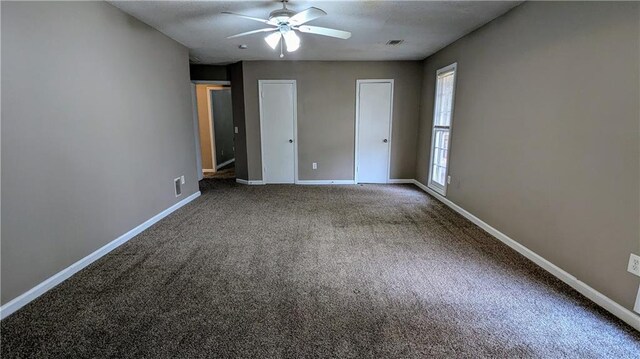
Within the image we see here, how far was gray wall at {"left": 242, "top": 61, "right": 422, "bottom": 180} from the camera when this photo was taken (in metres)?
5.46

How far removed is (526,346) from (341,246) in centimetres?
162

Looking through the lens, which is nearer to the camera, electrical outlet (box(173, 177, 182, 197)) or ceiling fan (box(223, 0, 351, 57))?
ceiling fan (box(223, 0, 351, 57))

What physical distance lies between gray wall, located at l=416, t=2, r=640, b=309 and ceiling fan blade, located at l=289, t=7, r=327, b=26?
1.86 metres

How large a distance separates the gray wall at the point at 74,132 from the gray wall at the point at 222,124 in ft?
11.7

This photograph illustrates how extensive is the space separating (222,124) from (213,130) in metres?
0.79

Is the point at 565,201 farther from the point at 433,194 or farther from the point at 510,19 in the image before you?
the point at 433,194

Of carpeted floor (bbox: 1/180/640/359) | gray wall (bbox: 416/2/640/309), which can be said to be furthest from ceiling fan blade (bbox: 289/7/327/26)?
carpeted floor (bbox: 1/180/640/359)

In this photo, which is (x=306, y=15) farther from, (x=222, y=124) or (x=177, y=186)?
(x=222, y=124)

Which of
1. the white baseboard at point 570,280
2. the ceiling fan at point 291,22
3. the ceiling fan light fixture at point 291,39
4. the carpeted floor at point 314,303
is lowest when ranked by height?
the carpeted floor at point 314,303

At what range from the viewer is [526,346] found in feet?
5.38

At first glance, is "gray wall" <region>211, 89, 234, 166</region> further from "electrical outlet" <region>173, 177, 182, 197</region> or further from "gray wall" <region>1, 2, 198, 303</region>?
"gray wall" <region>1, 2, 198, 303</region>

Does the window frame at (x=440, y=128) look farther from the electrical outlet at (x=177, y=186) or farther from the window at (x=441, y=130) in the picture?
the electrical outlet at (x=177, y=186)

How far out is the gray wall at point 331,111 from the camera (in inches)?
215

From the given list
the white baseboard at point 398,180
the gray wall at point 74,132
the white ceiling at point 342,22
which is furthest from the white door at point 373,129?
the gray wall at point 74,132
